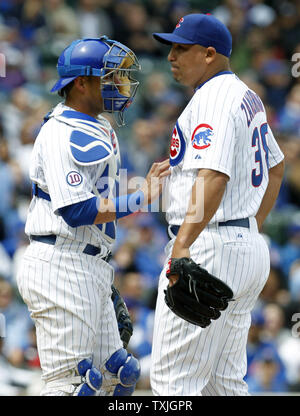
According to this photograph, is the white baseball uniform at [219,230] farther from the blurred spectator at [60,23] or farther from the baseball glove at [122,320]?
the blurred spectator at [60,23]

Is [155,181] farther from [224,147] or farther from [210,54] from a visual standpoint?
[210,54]

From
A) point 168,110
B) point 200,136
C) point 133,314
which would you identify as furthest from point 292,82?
point 200,136

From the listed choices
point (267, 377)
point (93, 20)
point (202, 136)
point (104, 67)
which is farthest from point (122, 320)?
Answer: point (93, 20)

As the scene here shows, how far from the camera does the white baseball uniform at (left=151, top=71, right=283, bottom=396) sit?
135 inches

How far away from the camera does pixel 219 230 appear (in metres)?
3.49

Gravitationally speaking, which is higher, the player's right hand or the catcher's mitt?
the player's right hand

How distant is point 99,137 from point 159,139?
16.0ft

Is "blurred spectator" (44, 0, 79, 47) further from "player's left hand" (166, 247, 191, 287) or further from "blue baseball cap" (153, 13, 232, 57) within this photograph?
"player's left hand" (166, 247, 191, 287)

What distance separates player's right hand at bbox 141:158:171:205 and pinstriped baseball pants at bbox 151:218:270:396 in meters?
0.40

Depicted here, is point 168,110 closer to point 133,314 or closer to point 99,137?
point 133,314

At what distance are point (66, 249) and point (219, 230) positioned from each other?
789 millimetres

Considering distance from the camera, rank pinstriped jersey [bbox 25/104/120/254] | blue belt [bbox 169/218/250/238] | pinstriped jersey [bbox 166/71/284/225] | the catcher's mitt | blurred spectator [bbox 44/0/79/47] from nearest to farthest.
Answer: the catcher's mitt < pinstriped jersey [bbox 166/71/284/225] < blue belt [bbox 169/218/250/238] < pinstriped jersey [bbox 25/104/120/254] < blurred spectator [bbox 44/0/79/47]

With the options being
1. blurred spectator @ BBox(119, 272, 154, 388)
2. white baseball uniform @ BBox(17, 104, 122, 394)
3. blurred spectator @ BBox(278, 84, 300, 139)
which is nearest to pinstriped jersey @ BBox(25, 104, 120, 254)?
white baseball uniform @ BBox(17, 104, 122, 394)

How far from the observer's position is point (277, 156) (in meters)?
4.01
